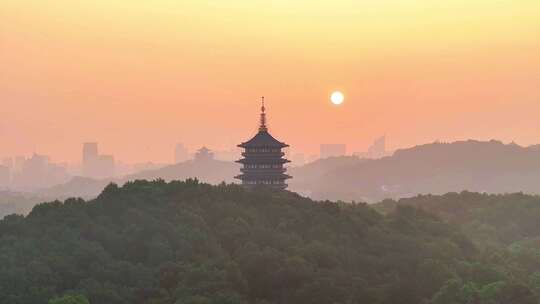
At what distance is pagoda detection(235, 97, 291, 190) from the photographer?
58156 millimetres

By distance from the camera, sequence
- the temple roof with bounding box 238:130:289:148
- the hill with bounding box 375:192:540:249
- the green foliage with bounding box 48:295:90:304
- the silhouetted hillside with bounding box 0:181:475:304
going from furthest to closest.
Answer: the hill with bounding box 375:192:540:249, the temple roof with bounding box 238:130:289:148, the silhouetted hillside with bounding box 0:181:475:304, the green foliage with bounding box 48:295:90:304

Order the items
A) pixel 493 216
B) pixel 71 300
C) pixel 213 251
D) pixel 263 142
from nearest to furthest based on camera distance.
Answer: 1. pixel 71 300
2. pixel 213 251
3. pixel 263 142
4. pixel 493 216

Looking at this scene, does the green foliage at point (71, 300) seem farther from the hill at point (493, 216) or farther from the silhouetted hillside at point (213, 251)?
the hill at point (493, 216)

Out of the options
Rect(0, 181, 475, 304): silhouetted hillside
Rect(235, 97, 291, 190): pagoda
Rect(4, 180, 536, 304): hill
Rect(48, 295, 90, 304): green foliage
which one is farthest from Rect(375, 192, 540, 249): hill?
Rect(48, 295, 90, 304): green foliage

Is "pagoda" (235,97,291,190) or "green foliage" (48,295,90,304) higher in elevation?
"pagoda" (235,97,291,190)

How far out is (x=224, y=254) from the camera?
40750 millimetres

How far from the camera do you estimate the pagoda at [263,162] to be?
58.2 meters

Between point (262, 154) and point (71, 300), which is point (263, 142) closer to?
point (262, 154)

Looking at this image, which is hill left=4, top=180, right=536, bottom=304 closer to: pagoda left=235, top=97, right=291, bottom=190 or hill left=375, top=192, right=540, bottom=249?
pagoda left=235, top=97, right=291, bottom=190

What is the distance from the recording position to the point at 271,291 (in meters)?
38.2

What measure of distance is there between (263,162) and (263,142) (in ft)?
4.97

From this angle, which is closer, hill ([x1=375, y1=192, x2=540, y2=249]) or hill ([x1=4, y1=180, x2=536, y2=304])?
hill ([x1=4, y1=180, x2=536, y2=304])

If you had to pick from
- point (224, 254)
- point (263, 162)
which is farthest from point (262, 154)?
point (224, 254)

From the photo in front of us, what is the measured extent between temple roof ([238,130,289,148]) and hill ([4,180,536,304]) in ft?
22.2
